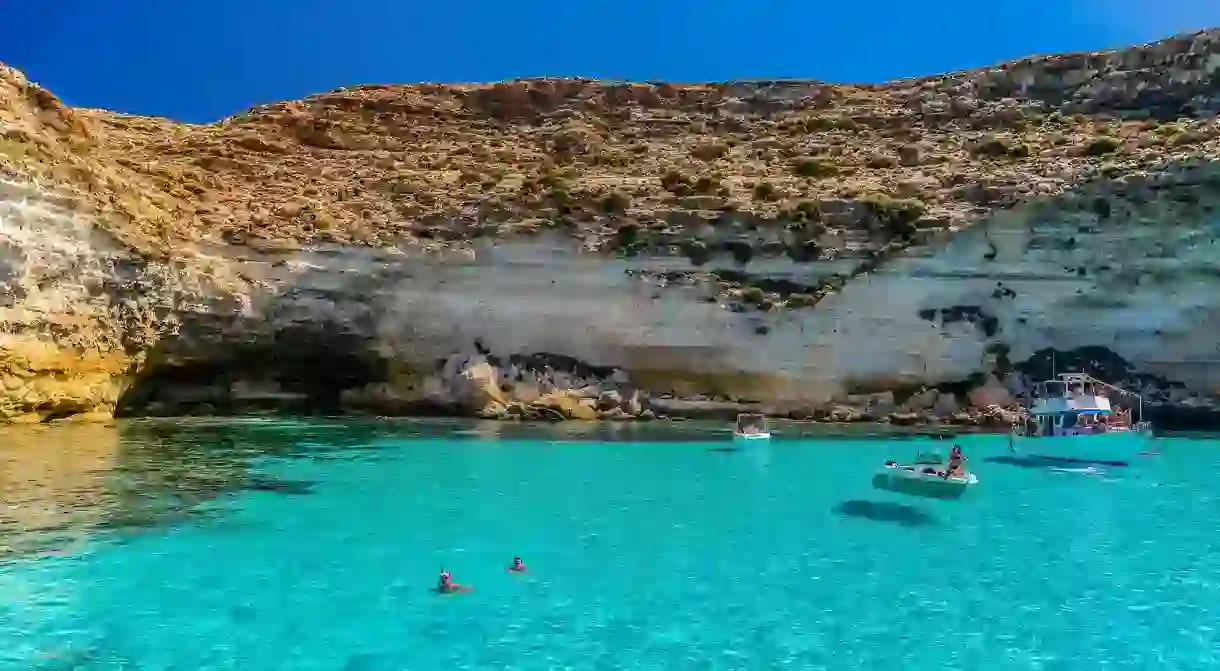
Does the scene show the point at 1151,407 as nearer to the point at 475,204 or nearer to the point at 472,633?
the point at 475,204

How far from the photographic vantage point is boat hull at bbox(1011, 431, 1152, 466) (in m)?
23.4

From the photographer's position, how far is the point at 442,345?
3438cm

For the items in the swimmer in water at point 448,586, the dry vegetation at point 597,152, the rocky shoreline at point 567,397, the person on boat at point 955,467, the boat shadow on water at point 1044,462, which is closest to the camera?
the swimmer in water at point 448,586

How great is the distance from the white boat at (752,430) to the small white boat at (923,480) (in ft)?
27.6

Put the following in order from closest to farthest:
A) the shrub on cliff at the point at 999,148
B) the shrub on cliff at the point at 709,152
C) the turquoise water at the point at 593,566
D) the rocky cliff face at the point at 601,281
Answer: the turquoise water at the point at 593,566
the rocky cliff face at the point at 601,281
the shrub on cliff at the point at 999,148
the shrub on cliff at the point at 709,152

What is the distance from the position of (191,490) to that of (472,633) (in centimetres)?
1034

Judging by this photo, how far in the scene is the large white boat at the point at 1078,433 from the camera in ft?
77.1

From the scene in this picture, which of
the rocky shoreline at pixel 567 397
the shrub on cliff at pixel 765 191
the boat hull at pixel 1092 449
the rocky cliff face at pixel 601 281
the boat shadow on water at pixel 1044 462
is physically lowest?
the boat shadow on water at pixel 1044 462

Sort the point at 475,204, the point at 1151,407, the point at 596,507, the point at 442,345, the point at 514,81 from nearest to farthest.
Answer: the point at 596,507
the point at 1151,407
the point at 442,345
the point at 475,204
the point at 514,81

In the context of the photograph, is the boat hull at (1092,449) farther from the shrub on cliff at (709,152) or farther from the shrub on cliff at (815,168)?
the shrub on cliff at (709,152)

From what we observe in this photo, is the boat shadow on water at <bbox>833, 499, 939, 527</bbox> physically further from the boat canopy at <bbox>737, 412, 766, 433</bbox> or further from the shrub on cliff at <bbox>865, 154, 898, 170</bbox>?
the shrub on cliff at <bbox>865, 154, 898, 170</bbox>

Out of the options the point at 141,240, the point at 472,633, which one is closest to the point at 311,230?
the point at 141,240

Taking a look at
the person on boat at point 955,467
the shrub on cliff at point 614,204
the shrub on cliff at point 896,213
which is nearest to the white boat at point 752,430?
the person on boat at point 955,467

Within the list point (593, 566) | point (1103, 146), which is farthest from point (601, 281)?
point (593, 566)
